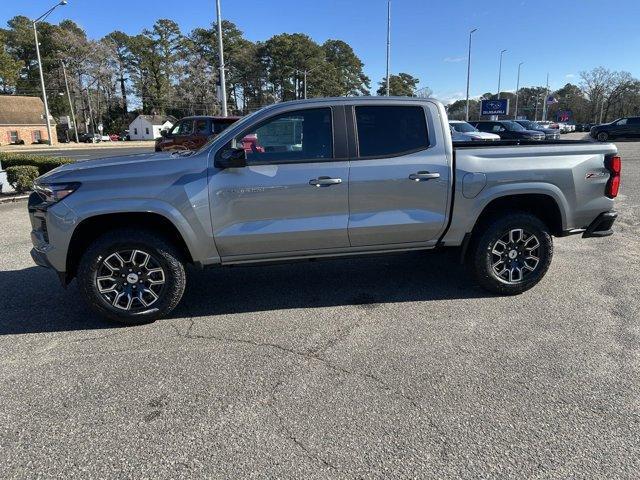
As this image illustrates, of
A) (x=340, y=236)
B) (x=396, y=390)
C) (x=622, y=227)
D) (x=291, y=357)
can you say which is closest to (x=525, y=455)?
(x=396, y=390)

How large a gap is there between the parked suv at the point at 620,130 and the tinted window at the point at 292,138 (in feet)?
119

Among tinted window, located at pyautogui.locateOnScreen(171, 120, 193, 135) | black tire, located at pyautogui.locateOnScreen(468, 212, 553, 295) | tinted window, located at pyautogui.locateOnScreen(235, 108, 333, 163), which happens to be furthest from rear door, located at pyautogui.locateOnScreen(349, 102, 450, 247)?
tinted window, located at pyautogui.locateOnScreen(171, 120, 193, 135)

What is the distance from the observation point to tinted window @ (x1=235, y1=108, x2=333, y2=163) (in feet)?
13.5

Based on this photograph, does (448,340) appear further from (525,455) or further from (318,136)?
(318,136)

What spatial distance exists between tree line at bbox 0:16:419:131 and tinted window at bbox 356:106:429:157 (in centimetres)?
7411

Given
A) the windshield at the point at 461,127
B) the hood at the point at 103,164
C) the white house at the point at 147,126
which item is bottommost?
the hood at the point at 103,164

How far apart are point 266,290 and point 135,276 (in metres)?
1.37

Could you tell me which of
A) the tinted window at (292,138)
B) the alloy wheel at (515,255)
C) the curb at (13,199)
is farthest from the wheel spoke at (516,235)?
the curb at (13,199)

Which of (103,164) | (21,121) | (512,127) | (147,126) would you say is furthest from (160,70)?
(103,164)

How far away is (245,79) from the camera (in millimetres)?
86375

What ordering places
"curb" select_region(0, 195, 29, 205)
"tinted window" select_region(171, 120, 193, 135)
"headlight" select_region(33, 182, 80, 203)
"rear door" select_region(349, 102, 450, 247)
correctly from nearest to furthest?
"headlight" select_region(33, 182, 80, 203), "rear door" select_region(349, 102, 450, 247), "curb" select_region(0, 195, 29, 205), "tinted window" select_region(171, 120, 193, 135)

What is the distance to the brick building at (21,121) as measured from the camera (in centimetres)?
6509

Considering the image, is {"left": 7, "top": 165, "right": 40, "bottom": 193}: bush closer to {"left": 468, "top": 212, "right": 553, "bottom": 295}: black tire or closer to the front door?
the front door

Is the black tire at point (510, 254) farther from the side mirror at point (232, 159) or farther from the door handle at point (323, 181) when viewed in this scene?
the side mirror at point (232, 159)
